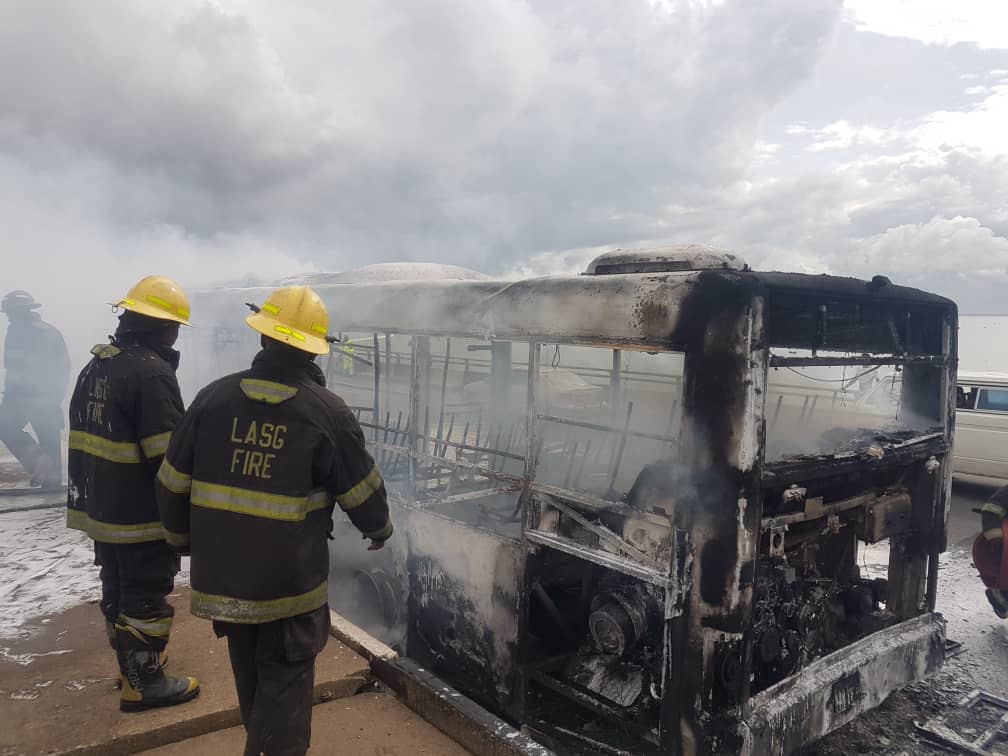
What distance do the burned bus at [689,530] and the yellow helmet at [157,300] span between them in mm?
1446

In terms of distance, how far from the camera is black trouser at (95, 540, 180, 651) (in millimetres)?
3324

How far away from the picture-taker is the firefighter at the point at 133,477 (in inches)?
129

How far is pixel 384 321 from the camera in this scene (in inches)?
186

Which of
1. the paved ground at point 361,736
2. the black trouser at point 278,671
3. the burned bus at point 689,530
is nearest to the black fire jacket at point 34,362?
the burned bus at point 689,530

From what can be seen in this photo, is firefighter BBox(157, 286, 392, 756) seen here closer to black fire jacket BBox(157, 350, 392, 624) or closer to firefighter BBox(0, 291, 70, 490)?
black fire jacket BBox(157, 350, 392, 624)

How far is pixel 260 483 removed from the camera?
8.11 feet

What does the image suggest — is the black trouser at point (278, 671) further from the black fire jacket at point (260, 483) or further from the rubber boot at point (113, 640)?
the rubber boot at point (113, 640)

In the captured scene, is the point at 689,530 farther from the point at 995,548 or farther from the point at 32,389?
the point at 32,389

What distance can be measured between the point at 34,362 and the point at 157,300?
740cm

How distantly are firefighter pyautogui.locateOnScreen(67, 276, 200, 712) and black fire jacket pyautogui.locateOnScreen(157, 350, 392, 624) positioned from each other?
843mm

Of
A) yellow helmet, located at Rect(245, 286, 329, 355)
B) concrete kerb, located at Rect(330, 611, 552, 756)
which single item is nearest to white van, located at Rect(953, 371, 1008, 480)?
concrete kerb, located at Rect(330, 611, 552, 756)

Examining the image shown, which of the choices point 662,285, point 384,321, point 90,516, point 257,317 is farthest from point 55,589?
point 662,285

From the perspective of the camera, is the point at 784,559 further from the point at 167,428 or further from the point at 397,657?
the point at 167,428

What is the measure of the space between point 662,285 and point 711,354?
0.41 metres
